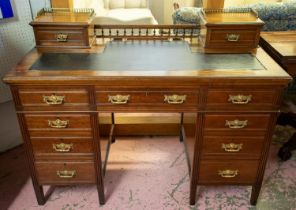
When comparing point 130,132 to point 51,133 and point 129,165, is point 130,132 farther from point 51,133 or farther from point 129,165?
point 51,133

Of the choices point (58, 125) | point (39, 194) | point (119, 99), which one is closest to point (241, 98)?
point (119, 99)

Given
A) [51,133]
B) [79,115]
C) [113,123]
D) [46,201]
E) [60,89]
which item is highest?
[60,89]

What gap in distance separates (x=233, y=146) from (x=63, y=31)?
103 cm

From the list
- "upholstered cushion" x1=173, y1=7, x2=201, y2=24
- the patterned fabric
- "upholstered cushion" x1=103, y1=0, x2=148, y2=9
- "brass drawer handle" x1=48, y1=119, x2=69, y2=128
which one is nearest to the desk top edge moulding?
"brass drawer handle" x1=48, y1=119, x2=69, y2=128

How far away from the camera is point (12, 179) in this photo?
1.79 meters

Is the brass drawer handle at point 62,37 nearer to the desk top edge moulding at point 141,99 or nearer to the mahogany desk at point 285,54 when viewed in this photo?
the desk top edge moulding at point 141,99

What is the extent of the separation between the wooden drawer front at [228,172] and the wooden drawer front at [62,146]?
1.94ft

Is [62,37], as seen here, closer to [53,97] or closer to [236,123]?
[53,97]

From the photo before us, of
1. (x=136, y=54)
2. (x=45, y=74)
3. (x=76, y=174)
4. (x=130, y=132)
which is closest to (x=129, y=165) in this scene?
(x=130, y=132)

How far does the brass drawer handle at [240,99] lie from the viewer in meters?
1.29

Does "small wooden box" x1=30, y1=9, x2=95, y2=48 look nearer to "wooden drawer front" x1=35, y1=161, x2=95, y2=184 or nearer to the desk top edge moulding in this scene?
the desk top edge moulding

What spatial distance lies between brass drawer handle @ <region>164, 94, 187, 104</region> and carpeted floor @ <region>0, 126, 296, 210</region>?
66cm

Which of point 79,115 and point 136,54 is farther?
point 136,54

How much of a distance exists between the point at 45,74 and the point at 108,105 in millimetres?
299
